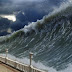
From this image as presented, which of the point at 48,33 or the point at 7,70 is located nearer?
the point at 7,70

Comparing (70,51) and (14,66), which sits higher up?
(70,51)

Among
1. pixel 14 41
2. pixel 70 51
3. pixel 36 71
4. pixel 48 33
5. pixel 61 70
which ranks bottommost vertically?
pixel 36 71

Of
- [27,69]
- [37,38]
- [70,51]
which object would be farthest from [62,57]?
[37,38]

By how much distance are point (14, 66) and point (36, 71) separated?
16.9 ft

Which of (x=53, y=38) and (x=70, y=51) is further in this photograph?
(x=53, y=38)

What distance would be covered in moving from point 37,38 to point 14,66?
5345 centimetres

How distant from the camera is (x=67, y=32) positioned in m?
54.5

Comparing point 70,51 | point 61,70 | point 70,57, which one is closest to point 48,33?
point 70,51

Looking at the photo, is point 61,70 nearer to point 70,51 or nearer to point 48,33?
point 70,51

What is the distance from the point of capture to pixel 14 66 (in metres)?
19.1

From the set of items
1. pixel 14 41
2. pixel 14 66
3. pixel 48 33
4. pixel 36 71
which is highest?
pixel 14 41

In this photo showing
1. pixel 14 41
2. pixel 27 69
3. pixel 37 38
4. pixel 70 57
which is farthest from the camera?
pixel 14 41

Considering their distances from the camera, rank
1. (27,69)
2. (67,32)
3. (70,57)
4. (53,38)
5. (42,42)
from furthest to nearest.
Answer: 1. (42,42)
2. (53,38)
3. (67,32)
4. (70,57)
5. (27,69)

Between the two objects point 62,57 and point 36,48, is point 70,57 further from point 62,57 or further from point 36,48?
point 36,48
